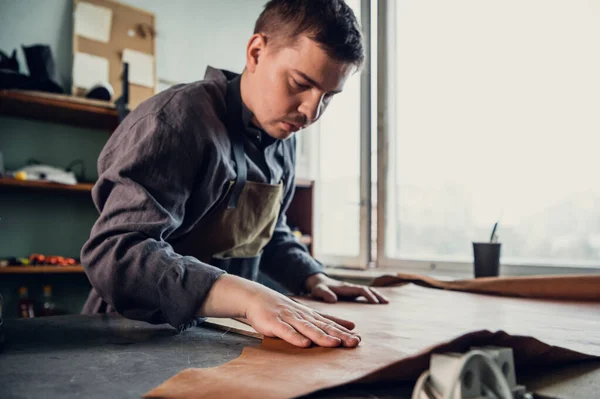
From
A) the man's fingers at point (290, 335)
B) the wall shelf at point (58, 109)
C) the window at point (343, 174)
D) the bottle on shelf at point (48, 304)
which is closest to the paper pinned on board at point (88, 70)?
the wall shelf at point (58, 109)

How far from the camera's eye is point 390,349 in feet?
2.06

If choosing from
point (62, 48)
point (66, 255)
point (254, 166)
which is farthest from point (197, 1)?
point (254, 166)

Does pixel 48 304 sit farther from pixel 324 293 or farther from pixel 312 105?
pixel 312 105

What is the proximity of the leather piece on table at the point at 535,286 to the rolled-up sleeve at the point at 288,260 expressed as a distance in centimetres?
30

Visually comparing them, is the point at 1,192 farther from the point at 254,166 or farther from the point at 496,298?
the point at 496,298

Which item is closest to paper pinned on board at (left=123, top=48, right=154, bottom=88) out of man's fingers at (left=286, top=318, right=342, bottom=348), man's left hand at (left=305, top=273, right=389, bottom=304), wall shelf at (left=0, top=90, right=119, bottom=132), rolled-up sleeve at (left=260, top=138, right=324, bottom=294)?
wall shelf at (left=0, top=90, right=119, bottom=132)

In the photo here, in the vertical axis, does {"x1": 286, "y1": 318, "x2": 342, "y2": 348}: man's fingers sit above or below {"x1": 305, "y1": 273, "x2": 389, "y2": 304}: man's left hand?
above

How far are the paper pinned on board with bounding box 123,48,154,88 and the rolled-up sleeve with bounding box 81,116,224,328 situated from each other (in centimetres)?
171

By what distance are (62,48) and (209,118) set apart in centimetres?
178

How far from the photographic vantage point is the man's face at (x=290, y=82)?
0.97 metres

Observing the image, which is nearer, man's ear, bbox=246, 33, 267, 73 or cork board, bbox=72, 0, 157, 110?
man's ear, bbox=246, 33, 267, 73

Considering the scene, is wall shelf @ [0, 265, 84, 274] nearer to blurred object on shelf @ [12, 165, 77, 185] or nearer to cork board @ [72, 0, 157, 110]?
blurred object on shelf @ [12, 165, 77, 185]

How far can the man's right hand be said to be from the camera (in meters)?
0.65

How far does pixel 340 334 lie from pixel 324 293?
1.70ft
